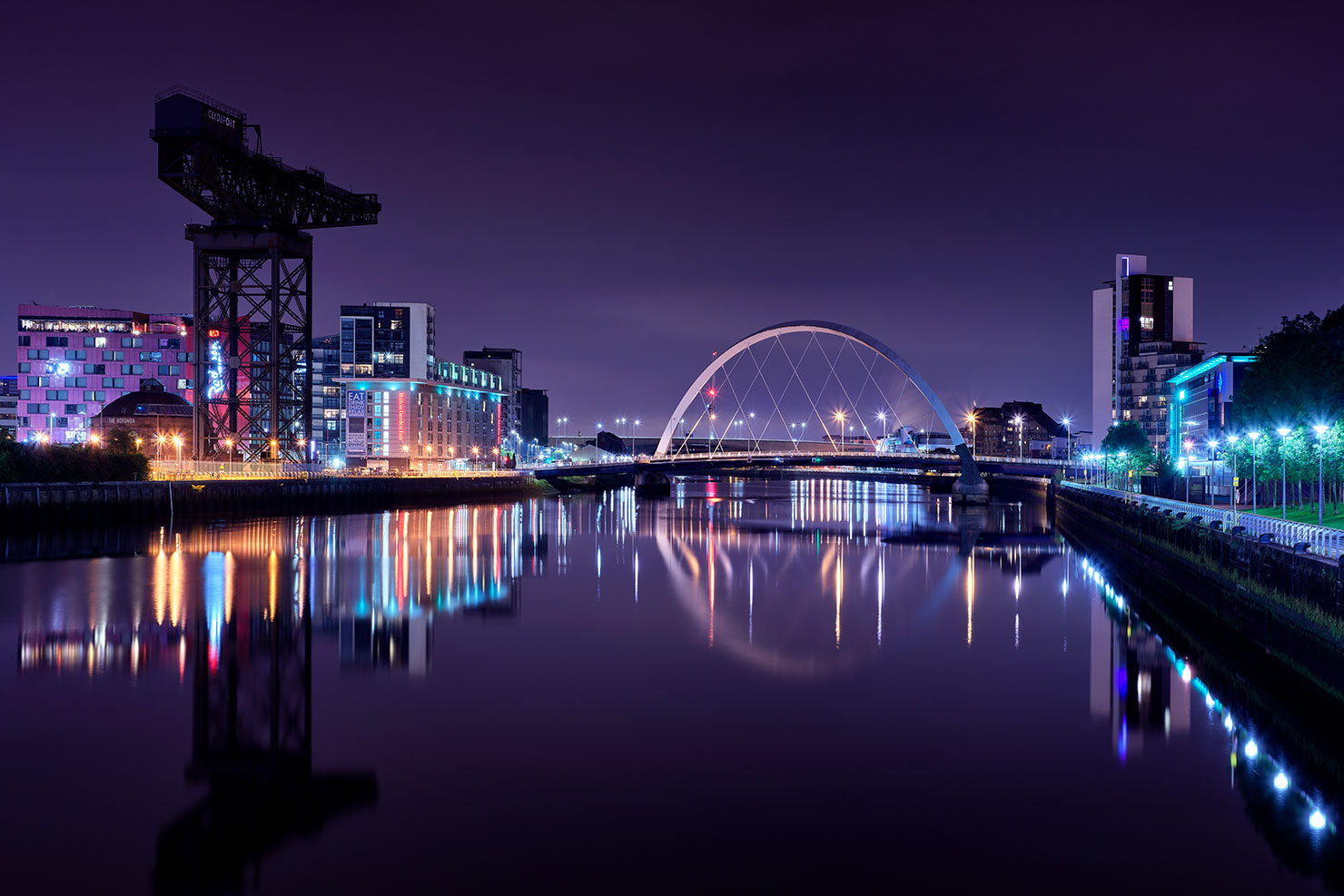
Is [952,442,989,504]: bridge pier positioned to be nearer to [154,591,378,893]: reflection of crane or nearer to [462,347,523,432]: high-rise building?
[154,591,378,893]: reflection of crane

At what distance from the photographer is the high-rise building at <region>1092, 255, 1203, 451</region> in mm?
125250

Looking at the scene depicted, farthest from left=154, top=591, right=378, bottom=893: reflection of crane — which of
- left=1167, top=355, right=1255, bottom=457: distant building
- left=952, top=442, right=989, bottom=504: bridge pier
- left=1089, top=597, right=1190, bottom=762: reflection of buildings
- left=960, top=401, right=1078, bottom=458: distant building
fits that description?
left=960, top=401, right=1078, bottom=458: distant building

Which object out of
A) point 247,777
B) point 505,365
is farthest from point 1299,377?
point 505,365

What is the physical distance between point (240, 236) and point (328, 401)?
260 ft

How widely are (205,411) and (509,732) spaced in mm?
51267

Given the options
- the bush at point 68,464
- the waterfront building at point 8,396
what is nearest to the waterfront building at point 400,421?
the waterfront building at point 8,396

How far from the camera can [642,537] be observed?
176ft

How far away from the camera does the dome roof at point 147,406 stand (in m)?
90.8

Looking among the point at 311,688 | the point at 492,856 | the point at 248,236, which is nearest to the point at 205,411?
the point at 248,236

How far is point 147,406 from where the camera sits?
91.6m

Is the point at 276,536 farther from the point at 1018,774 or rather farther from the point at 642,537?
the point at 1018,774

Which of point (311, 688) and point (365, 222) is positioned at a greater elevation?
point (365, 222)

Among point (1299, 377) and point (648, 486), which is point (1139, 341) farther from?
point (1299, 377)

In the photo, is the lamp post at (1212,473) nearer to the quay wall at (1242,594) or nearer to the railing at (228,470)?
the quay wall at (1242,594)
